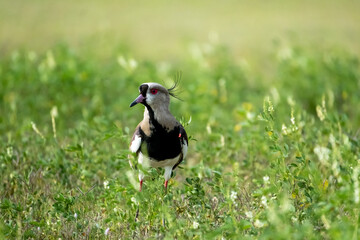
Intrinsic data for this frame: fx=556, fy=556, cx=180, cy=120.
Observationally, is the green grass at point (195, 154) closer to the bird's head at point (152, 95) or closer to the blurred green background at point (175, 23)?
the bird's head at point (152, 95)

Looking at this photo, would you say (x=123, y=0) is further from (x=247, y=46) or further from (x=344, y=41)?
(x=344, y=41)

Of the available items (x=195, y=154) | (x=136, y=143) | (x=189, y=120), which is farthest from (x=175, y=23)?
(x=136, y=143)

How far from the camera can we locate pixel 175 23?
1418 centimetres

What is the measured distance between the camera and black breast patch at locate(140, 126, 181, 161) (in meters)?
3.93

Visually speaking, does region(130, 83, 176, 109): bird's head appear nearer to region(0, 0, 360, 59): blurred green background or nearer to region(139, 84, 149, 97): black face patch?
region(139, 84, 149, 97): black face patch

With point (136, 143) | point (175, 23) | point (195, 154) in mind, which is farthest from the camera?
point (175, 23)

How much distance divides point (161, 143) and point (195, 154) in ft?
7.16

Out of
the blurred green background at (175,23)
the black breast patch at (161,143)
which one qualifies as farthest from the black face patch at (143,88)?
the blurred green background at (175,23)

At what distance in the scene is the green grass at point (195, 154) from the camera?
3.35 m

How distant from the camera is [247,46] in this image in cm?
1203

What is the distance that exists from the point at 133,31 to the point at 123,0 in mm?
3444

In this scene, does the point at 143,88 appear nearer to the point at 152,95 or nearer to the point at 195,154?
the point at 152,95

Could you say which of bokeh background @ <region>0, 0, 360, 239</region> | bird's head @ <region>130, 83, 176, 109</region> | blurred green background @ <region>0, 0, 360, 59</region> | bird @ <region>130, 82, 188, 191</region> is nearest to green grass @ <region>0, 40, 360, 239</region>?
bokeh background @ <region>0, 0, 360, 239</region>

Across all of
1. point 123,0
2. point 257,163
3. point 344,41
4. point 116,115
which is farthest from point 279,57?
point 123,0
